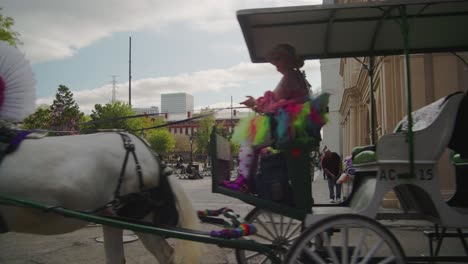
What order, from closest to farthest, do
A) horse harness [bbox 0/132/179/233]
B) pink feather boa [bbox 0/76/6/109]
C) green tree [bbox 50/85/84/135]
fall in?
1. pink feather boa [bbox 0/76/6/109]
2. horse harness [bbox 0/132/179/233]
3. green tree [bbox 50/85/84/135]

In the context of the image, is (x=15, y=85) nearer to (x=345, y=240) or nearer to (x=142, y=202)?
(x=142, y=202)

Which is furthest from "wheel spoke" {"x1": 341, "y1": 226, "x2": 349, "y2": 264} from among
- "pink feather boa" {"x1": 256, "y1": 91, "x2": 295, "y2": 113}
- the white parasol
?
the white parasol

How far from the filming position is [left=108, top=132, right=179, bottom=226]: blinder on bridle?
3.41m

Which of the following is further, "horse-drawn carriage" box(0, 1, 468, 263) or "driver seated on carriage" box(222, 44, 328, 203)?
"driver seated on carriage" box(222, 44, 328, 203)

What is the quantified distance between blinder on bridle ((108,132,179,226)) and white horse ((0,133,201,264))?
1 centimetres

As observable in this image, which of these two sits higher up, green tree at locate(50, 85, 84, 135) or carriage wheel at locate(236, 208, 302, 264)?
green tree at locate(50, 85, 84, 135)

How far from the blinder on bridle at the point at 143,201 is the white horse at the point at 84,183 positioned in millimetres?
12

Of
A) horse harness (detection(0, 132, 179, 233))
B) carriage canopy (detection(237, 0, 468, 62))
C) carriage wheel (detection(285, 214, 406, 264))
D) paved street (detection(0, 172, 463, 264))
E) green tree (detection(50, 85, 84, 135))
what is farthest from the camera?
green tree (detection(50, 85, 84, 135))

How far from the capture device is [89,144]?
11.4 feet

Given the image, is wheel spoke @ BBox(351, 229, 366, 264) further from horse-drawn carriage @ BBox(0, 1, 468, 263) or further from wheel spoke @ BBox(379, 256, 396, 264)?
wheel spoke @ BBox(379, 256, 396, 264)

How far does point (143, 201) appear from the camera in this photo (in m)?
3.49

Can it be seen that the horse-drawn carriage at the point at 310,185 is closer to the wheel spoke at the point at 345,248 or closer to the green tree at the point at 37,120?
the wheel spoke at the point at 345,248

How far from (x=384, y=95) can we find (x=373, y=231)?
8668 mm

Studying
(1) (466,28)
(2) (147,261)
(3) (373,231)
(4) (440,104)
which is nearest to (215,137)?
(3) (373,231)
